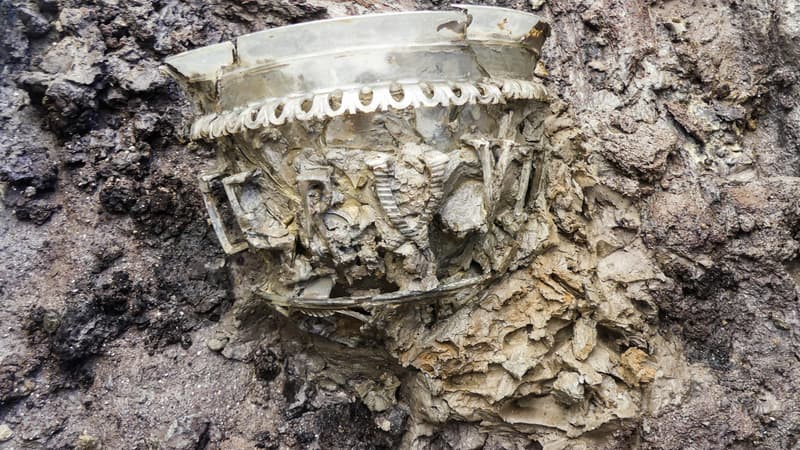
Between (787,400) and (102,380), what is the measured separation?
5.95ft

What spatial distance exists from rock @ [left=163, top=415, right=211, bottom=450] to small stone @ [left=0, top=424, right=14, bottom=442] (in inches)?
14.9

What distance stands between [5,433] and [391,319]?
1038 millimetres

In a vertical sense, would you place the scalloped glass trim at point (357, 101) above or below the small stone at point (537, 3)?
below

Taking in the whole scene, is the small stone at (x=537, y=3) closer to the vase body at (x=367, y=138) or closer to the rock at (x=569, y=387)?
the vase body at (x=367, y=138)

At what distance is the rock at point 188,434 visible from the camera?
1.66 meters

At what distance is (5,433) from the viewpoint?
1.59 metres

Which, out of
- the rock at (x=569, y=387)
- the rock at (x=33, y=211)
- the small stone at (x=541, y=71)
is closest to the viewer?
the rock at (x=569, y=387)

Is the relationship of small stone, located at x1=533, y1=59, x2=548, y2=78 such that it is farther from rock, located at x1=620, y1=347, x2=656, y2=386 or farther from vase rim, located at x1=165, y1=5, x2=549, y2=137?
rock, located at x1=620, y1=347, x2=656, y2=386

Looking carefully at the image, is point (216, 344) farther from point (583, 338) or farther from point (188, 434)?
point (583, 338)

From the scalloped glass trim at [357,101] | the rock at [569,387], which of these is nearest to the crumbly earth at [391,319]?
the rock at [569,387]

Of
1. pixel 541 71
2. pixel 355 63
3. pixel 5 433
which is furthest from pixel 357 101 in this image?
pixel 5 433

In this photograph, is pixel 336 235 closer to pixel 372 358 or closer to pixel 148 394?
pixel 372 358

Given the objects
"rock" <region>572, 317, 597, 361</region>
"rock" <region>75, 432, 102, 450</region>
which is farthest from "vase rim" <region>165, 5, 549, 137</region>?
"rock" <region>75, 432, 102, 450</region>

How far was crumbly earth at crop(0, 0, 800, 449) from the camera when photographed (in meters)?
1.61
